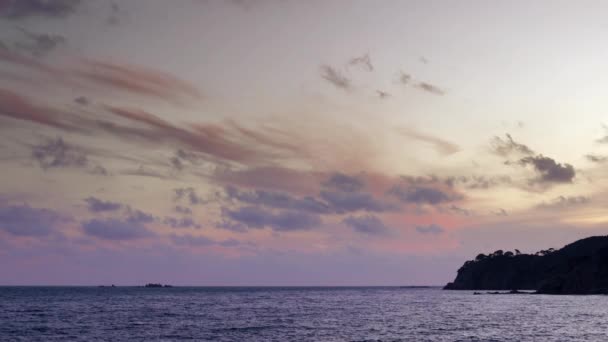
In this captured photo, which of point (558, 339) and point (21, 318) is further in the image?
point (21, 318)

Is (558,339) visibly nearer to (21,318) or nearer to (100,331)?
(100,331)

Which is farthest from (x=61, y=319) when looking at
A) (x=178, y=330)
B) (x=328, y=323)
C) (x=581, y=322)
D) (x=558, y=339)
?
(x=581, y=322)

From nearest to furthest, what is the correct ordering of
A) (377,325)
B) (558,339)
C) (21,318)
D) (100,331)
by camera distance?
(558,339) → (100,331) → (377,325) → (21,318)

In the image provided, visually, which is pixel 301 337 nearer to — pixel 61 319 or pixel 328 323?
pixel 328 323

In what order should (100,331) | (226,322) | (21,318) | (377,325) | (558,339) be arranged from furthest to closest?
(21,318) → (226,322) → (377,325) → (100,331) → (558,339)

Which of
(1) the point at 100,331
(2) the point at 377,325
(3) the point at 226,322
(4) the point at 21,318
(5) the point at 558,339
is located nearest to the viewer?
(5) the point at 558,339

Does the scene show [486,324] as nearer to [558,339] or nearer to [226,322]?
[558,339]

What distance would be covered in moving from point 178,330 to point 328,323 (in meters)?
26.5

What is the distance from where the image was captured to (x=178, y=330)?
8275 centimetres

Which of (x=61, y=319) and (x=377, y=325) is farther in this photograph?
(x=61, y=319)

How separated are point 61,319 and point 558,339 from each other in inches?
3391

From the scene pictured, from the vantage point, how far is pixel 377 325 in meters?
91.1

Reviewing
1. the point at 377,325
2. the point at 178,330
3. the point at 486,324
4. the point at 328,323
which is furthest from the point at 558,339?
the point at 178,330

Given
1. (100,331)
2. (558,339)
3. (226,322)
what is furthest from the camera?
(226,322)
